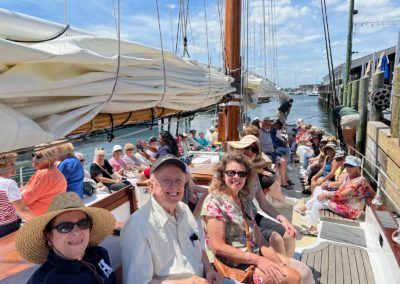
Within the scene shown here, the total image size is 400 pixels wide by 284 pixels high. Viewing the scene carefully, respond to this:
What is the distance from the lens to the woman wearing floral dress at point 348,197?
406 cm

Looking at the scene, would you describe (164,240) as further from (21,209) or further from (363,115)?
(363,115)

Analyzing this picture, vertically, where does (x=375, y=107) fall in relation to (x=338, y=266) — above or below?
above

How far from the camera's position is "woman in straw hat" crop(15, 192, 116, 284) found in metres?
1.39

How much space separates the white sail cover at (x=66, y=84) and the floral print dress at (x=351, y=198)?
2923 millimetres

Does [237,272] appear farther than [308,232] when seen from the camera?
No

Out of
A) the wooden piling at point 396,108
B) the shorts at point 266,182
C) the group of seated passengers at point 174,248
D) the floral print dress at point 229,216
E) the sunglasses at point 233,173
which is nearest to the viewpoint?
the group of seated passengers at point 174,248

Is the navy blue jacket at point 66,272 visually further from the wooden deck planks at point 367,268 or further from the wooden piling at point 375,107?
the wooden piling at point 375,107

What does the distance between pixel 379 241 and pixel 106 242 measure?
8.67ft

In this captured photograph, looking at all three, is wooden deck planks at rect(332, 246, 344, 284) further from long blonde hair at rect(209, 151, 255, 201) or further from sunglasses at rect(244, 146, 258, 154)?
sunglasses at rect(244, 146, 258, 154)

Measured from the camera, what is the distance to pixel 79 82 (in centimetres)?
146

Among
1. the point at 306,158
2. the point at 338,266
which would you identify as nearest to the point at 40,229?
the point at 338,266

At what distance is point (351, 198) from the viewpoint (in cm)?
412

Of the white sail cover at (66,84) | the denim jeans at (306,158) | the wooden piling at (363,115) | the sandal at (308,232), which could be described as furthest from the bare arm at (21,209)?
the wooden piling at (363,115)

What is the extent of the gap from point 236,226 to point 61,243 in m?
1.26
